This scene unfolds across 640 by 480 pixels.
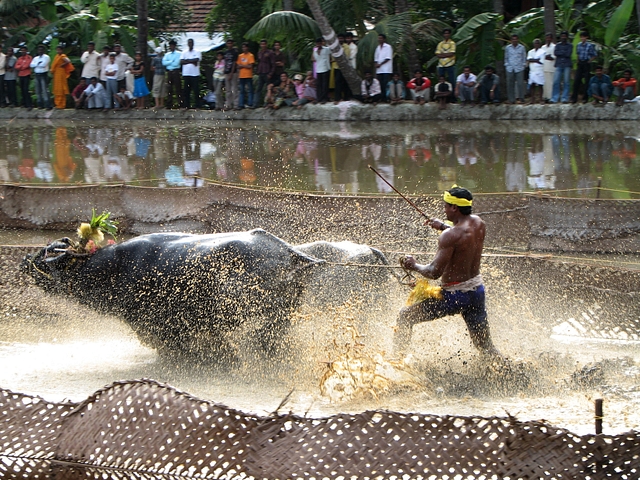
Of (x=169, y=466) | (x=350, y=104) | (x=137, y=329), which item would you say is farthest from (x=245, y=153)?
(x=169, y=466)

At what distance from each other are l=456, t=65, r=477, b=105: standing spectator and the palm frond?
323cm

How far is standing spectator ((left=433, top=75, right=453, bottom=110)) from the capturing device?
723 inches

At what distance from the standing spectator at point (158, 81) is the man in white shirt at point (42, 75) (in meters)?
2.55

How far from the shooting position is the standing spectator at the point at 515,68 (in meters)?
17.7

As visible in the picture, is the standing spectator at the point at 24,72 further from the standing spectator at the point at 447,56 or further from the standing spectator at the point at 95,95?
the standing spectator at the point at 447,56

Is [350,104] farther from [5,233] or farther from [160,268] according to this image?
[160,268]

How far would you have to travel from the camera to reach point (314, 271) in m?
6.50

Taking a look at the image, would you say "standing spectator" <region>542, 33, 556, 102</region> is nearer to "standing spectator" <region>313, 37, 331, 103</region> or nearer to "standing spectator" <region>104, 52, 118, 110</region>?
"standing spectator" <region>313, 37, 331, 103</region>

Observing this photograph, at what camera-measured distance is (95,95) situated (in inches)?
831

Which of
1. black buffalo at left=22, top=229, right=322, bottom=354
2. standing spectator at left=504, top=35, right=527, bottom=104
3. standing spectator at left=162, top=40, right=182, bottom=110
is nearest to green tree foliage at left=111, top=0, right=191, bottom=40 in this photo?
standing spectator at left=162, top=40, right=182, bottom=110

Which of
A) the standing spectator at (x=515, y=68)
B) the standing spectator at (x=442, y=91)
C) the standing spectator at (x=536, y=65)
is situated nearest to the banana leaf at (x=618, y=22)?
the standing spectator at (x=536, y=65)

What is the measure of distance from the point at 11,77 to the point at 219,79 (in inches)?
218

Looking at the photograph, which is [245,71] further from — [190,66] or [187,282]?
[187,282]

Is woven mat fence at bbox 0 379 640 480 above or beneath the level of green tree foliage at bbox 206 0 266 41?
beneath
